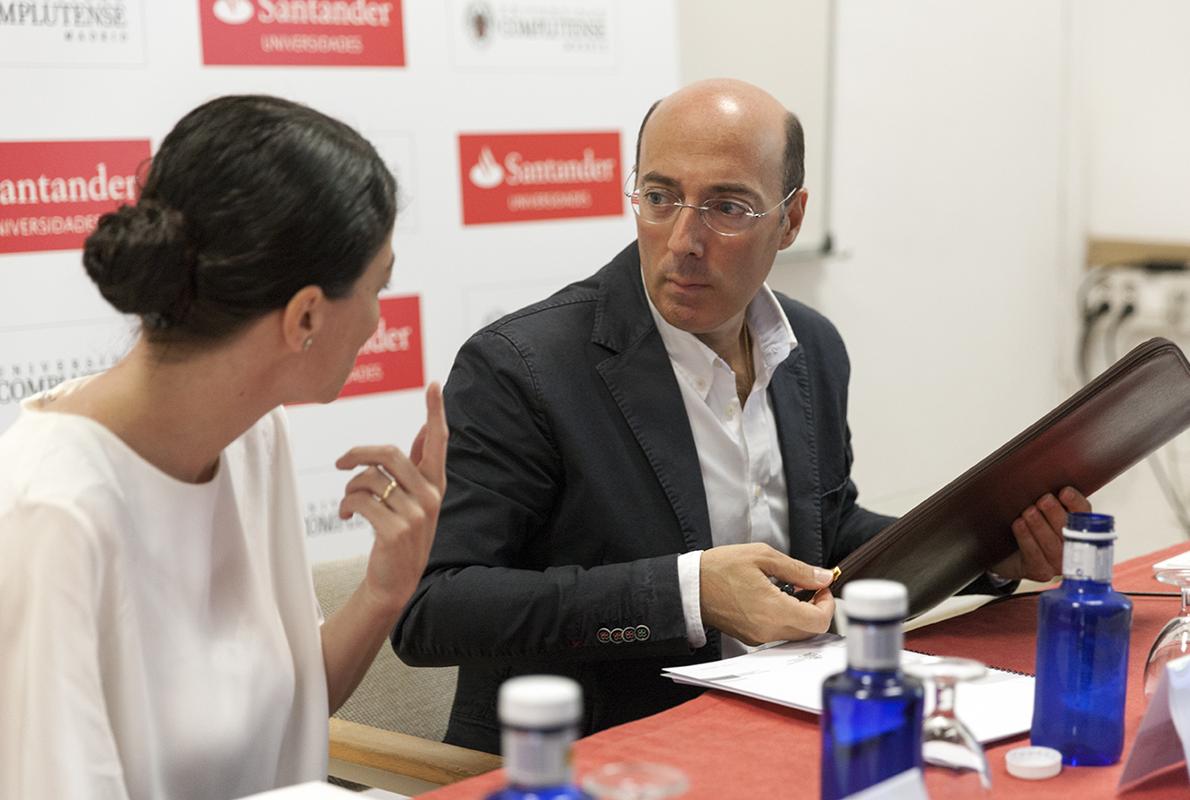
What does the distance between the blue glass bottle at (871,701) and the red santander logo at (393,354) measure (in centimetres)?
203

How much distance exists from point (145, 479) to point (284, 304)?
0.22 metres

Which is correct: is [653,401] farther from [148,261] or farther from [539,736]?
[539,736]

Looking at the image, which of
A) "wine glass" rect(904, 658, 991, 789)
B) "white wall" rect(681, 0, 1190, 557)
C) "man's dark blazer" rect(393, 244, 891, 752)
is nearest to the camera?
"wine glass" rect(904, 658, 991, 789)

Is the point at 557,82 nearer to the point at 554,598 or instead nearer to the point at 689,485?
the point at 689,485

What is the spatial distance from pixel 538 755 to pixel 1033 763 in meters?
0.72

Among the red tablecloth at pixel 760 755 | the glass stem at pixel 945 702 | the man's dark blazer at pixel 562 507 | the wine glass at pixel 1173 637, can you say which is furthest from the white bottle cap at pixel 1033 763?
the man's dark blazer at pixel 562 507

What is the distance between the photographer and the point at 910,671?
41.0 inches

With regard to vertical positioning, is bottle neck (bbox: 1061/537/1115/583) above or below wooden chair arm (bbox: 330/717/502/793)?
above

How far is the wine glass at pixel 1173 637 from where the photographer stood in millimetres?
1430

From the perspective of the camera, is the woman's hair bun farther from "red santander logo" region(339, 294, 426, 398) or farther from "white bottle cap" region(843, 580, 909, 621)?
"red santander logo" region(339, 294, 426, 398)

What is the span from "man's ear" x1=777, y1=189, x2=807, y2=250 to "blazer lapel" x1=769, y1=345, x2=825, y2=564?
0.20 metres

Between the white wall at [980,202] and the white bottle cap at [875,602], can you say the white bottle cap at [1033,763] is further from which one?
the white wall at [980,202]

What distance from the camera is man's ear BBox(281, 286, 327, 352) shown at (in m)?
1.45

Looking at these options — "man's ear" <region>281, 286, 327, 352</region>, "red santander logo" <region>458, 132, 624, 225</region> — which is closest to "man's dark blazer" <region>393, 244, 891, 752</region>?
"man's ear" <region>281, 286, 327, 352</region>
